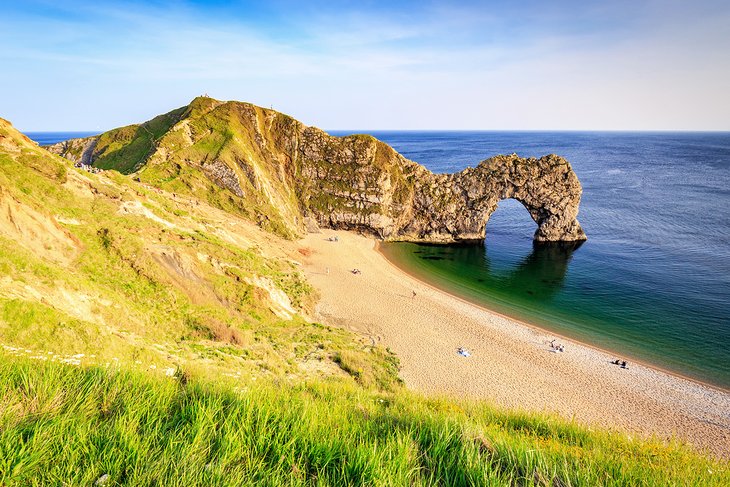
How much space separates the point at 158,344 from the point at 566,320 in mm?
45117

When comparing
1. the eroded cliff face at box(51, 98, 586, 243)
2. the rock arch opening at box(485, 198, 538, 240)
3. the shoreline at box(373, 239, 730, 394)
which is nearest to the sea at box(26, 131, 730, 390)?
the rock arch opening at box(485, 198, 538, 240)

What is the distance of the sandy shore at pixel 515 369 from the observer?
90.5ft

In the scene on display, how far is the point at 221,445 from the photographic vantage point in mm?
3818

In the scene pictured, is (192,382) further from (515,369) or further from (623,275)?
(623,275)

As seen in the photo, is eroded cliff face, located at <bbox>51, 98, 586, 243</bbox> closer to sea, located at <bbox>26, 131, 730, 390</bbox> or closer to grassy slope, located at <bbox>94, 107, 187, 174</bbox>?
grassy slope, located at <bbox>94, 107, 187, 174</bbox>

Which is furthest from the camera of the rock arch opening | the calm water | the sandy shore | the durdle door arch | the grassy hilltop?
the rock arch opening

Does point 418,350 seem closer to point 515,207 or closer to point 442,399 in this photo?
point 442,399

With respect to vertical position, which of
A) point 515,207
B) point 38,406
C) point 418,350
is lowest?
point 418,350

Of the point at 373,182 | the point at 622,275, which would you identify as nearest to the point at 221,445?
the point at 622,275

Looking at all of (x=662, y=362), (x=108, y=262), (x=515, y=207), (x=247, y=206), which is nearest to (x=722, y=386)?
(x=662, y=362)

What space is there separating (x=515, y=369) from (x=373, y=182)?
1917 inches

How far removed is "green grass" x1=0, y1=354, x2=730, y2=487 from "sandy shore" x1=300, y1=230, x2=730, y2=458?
58.3 ft

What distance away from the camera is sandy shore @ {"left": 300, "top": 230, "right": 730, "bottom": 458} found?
90.5ft

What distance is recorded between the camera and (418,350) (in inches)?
1337
